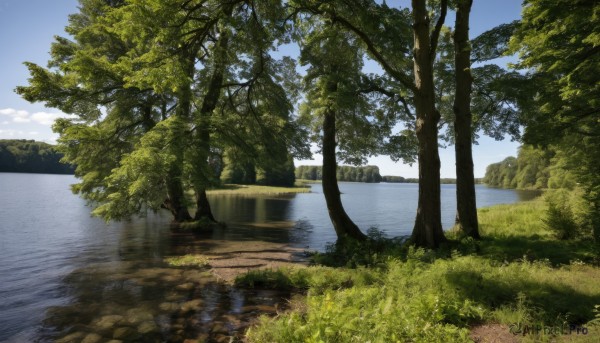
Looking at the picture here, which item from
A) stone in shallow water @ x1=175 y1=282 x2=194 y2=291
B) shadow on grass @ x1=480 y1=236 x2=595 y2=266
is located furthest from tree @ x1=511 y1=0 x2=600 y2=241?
stone in shallow water @ x1=175 y1=282 x2=194 y2=291

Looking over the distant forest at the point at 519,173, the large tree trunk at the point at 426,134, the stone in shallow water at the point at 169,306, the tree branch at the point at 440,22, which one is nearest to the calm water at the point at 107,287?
the stone in shallow water at the point at 169,306

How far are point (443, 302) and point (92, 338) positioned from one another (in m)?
7.02

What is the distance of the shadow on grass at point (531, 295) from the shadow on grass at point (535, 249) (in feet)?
8.12

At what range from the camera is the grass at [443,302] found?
5.14m

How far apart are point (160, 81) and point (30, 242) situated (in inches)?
544

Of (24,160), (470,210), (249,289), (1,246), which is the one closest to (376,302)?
(249,289)

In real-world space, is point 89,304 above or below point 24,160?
below

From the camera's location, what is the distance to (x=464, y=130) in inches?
536

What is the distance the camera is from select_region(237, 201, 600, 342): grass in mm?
5141

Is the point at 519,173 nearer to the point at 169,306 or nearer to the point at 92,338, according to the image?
the point at 169,306

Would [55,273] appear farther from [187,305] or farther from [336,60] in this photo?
[336,60]

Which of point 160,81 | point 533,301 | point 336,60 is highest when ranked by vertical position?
point 336,60

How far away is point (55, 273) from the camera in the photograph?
40.5 feet

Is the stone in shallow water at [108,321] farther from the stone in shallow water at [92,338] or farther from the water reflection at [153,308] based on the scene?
the stone in shallow water at [92,338]
